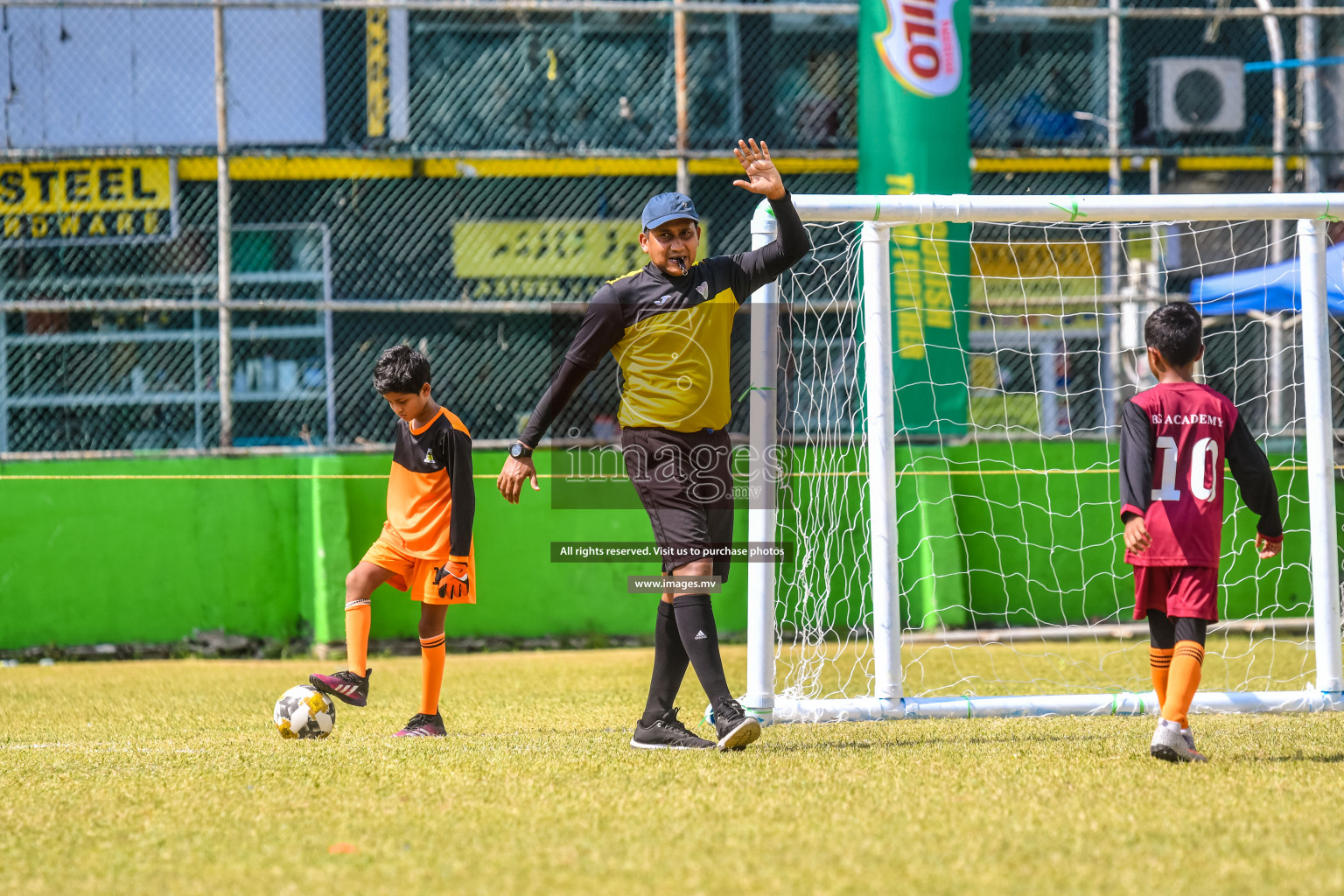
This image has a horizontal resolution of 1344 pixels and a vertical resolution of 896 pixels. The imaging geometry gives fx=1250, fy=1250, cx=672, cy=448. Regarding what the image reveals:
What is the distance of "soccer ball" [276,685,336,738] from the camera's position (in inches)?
194

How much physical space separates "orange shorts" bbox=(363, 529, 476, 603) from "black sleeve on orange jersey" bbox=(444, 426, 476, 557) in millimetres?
103

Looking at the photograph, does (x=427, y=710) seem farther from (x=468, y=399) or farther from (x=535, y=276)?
(x=535, y=276)

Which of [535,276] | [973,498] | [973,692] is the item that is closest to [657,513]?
[973,692]

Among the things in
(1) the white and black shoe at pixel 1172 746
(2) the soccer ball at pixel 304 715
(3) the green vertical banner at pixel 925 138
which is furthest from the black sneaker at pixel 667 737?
(3) the green vertical banner at pixel 925 138

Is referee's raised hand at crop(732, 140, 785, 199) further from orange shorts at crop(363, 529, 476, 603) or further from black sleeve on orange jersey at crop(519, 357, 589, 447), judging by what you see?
orange shorts at crop(363, 529, 476, 603)

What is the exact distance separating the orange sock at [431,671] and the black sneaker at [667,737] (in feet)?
3.13

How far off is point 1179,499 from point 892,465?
131cm

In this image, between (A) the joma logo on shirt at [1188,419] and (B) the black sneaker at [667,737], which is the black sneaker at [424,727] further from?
(A) the joma logo on shirt at [1188,419]

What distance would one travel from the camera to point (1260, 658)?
25.2ft

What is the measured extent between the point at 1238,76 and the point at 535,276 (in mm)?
7181

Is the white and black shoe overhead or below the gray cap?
below

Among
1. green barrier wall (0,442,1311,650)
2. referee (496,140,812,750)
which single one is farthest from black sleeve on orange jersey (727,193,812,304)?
green barrier wall (0,442,1311,650)

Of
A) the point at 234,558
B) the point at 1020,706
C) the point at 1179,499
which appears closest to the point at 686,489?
the point at 1179,499

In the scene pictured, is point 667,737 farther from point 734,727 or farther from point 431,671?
point 431,671
